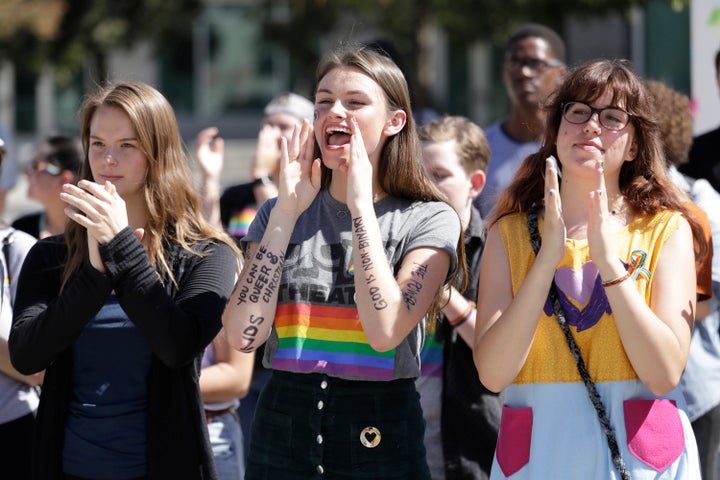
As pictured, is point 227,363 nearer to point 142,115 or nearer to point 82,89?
point 142,115

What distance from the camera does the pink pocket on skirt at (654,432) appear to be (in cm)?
276

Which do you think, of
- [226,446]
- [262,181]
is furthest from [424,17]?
[226,446]

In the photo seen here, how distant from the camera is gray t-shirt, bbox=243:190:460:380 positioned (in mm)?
2953

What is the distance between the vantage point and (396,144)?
3.22 m

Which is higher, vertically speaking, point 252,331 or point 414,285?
point 414,285

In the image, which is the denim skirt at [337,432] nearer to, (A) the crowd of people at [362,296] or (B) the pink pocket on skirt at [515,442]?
(A) the crowd of people at [362,296]

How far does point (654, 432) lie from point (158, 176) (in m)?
1.80

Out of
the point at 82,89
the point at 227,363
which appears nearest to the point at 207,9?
the point at 82,89

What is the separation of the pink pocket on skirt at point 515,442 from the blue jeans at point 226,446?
57.0 inches

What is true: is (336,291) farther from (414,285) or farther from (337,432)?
(337,432)

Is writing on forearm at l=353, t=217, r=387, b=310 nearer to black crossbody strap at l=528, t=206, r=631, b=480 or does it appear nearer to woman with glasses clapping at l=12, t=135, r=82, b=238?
black crossbody strap at l=528, t=206, r=631, b=480

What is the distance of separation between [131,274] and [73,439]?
56 cm

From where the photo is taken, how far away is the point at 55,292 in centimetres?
324

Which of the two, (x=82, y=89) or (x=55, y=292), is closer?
(x=55, y=292)
